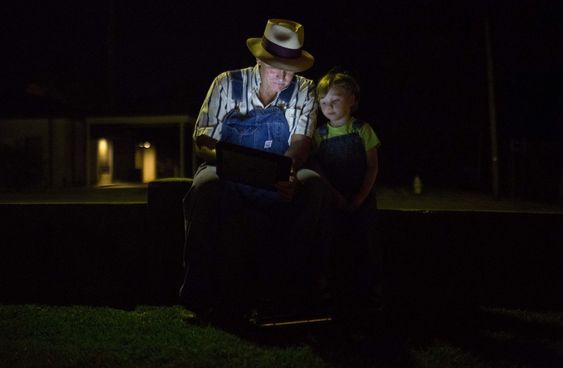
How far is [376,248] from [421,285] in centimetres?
67

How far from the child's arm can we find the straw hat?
68 cm

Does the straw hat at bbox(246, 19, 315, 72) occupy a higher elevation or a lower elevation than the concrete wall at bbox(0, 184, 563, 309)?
higher

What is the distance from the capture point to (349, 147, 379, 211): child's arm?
3.13 metres

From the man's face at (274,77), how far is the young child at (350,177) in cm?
26

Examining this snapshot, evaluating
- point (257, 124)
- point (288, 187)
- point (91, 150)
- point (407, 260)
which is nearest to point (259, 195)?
point (288, 187)

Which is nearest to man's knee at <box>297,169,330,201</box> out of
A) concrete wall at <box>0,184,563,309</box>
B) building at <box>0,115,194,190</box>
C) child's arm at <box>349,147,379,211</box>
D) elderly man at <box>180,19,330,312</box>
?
elderly man at <box>180,19,330,312</box>

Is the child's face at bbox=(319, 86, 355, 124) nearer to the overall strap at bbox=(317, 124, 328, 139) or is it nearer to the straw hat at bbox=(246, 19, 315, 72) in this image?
the overall strap at bbox=(317, 124, 328, 139)

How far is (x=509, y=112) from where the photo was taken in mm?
24969

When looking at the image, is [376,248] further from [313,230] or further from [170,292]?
[170,292]

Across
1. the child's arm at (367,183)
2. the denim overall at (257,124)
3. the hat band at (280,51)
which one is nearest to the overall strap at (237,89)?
the denim overall at (257,124)

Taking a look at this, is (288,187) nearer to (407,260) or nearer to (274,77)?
(274,77)

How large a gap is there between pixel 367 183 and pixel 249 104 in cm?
85

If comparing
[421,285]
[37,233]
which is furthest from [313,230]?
[37,233]

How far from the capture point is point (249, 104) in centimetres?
318
